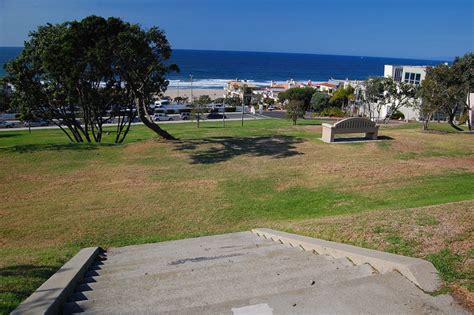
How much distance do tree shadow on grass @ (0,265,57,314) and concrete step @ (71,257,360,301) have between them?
645 millimetres

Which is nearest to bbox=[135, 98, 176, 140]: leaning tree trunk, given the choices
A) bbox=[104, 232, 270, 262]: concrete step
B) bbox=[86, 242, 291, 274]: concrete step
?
bbox=[104, 232, 270, 262]: concrete step

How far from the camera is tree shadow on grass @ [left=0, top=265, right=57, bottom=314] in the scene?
4.61 metres

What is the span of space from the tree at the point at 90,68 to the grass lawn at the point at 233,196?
146 inches

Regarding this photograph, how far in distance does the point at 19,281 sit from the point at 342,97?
76564mm

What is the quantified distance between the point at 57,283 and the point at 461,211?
704 cm

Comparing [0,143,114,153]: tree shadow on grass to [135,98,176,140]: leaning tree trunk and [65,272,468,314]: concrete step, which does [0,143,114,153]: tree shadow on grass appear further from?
[65,272,468,314]: concrete step

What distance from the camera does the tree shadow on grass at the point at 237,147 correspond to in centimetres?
1659

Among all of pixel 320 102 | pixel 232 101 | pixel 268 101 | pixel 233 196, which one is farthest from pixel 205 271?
pixel 268 101

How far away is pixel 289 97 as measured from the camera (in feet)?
273

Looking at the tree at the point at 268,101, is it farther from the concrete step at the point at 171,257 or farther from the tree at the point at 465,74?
the concrete step at the point at 171,257

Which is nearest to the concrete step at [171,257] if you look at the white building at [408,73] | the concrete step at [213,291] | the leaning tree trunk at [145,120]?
the concrete step at [213,291]

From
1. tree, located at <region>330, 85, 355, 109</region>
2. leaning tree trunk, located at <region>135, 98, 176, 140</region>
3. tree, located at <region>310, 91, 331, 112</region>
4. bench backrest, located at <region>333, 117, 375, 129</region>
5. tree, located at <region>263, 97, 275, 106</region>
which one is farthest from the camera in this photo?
tree, located at <region>263, 97, 275, 106</region>

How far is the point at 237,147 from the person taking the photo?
717 inches

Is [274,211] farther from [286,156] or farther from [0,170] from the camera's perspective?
[0,170]
